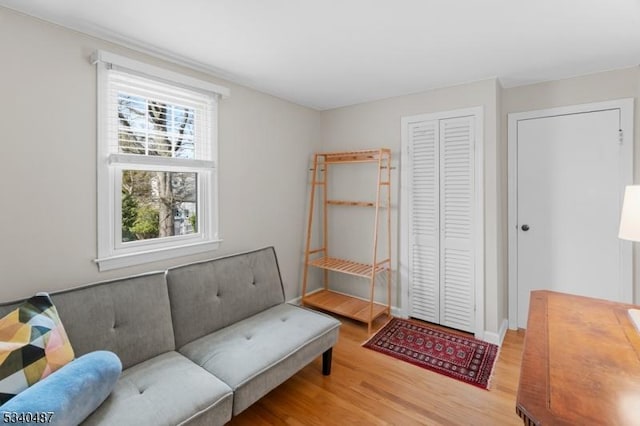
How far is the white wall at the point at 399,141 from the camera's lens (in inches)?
109

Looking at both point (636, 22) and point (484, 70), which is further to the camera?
point (484, 70)

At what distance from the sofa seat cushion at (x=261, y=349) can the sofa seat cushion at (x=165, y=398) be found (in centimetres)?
10

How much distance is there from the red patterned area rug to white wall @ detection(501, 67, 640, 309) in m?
0.68

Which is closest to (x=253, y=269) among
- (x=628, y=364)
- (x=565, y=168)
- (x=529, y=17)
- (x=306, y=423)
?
(x=306, y=423)

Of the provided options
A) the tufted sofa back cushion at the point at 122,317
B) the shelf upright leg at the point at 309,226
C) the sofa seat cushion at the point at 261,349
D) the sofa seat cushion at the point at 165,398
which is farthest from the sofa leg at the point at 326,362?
the shelf upright leg at the point at 309,226

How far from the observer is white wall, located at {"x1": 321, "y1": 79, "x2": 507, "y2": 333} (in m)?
2.76

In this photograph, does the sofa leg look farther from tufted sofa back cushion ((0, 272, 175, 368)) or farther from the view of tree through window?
the view of tree through window

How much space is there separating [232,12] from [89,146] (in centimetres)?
120

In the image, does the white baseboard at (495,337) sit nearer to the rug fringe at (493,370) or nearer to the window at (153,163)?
the rug fringe at (493,370)

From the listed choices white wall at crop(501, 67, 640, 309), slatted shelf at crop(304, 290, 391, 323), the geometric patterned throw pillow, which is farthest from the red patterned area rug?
the geometric patterned throw pillow

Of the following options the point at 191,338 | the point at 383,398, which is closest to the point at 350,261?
the point at 383,398

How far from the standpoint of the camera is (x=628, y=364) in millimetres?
1107

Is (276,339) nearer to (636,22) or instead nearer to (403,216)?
(403,216)

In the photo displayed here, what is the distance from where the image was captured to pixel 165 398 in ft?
4.75
